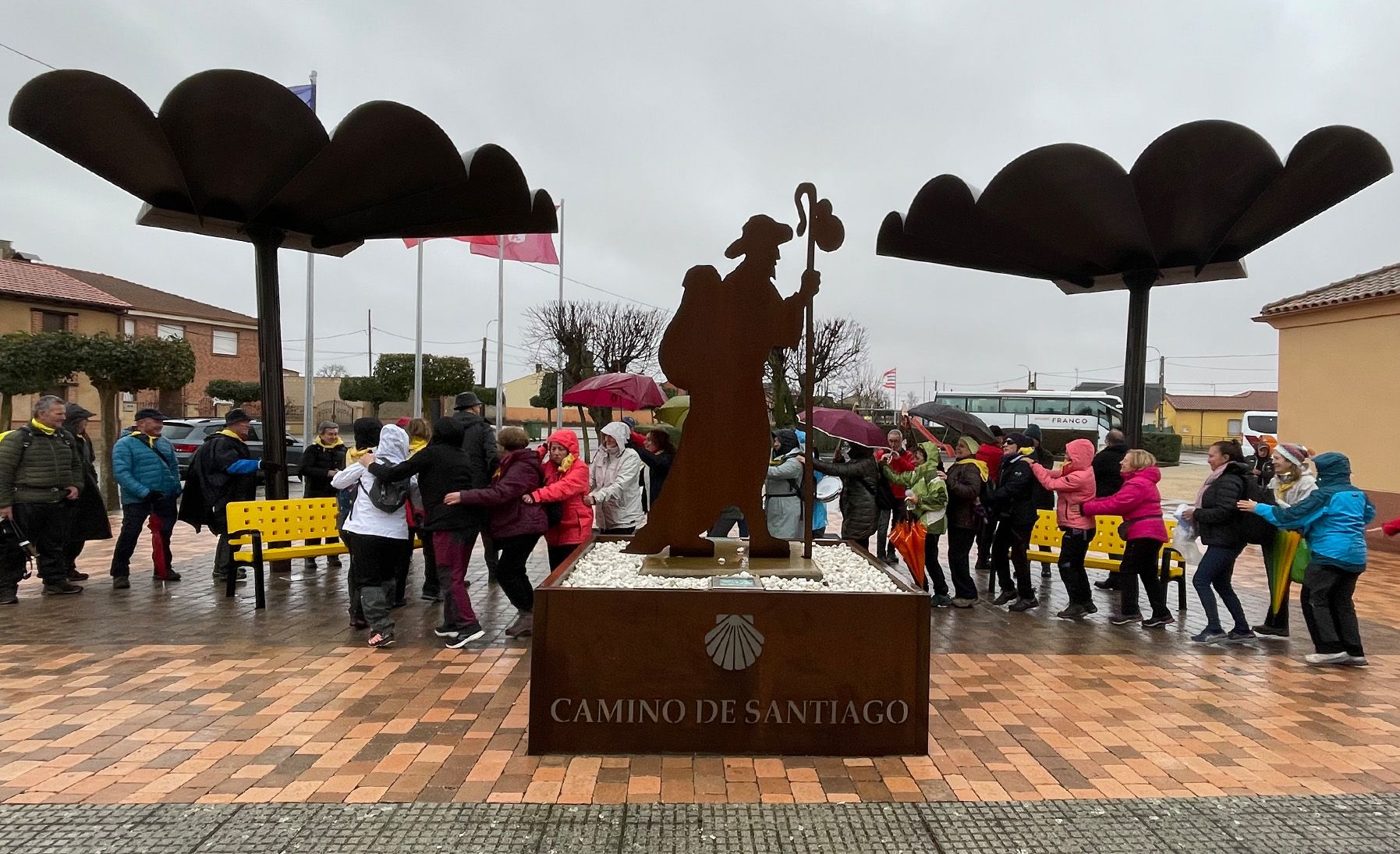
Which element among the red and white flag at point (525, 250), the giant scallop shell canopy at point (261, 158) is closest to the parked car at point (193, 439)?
the red and white flag at point (525, 250)

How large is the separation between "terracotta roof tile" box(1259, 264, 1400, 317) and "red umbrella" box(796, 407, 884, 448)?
31.7 ft

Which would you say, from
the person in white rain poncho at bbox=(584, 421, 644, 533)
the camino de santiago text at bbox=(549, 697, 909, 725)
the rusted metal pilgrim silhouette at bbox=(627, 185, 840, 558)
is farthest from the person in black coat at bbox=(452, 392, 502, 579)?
the camino de santiago text at bbox=(549, 697, 909, 725)

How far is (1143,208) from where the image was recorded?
6863mm

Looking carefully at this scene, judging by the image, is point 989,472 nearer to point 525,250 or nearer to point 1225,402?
point 525,250

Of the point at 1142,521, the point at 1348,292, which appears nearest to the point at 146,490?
the point at 1142,521

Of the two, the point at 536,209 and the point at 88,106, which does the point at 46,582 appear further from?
the point at 536,209

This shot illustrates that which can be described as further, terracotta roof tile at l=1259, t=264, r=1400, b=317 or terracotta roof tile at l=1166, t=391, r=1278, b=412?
terracotta roof tile at l=1166, t=391, r=1278, b=412

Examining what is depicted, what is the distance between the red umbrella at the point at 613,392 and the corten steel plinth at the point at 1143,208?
11.1 ft

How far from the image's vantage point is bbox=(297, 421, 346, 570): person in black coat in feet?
26.7

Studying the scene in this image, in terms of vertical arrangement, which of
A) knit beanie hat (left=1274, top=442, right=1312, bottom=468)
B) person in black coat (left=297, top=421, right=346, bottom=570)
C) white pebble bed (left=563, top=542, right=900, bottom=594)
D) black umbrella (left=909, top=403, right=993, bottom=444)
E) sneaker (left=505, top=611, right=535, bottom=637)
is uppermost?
black umbrella (left=909, top=403, right=993, bottom=444)

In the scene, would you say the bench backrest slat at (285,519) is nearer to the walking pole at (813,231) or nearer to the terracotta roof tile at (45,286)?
the walking pole at (813,231)

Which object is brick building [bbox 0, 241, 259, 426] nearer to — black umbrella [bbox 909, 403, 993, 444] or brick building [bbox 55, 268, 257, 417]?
brick building [bbox 55, 268, 257, 417]

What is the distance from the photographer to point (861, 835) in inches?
124

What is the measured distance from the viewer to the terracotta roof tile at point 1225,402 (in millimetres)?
77250
